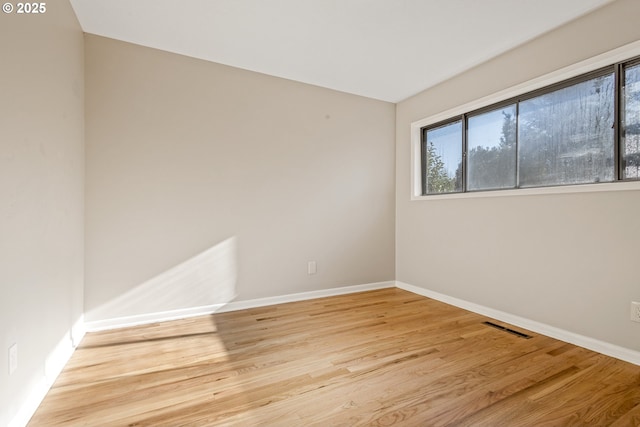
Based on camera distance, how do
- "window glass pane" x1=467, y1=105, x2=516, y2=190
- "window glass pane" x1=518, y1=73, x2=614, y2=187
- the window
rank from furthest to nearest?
"window glass pane" x1=467, y1=105, x2=516, y2=190
"window glass pane" x1=518, y1=73, x2=614, y2=187
the window

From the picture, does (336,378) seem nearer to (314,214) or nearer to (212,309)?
(212,309)

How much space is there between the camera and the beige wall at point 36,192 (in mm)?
1280

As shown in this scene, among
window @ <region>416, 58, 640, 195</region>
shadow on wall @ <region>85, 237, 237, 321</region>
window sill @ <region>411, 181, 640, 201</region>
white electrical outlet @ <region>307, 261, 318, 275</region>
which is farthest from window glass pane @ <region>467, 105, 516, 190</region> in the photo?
shadow on wall @ <region>85, 237, 237, 321</region>

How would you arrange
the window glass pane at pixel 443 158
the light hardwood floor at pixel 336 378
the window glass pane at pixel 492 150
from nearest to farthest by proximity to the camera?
the light hardwood floor at pixel 336 378 < the window glass pane at pixel 492 150 < the window glass pane at pixel 443 158

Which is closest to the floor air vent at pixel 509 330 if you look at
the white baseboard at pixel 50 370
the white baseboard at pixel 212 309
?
the white baseboard at pixel 212 309

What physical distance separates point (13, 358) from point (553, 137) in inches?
143

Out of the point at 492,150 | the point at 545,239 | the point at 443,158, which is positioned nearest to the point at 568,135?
the point at 492,150

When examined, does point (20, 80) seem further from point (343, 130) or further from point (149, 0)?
point (343, 130)

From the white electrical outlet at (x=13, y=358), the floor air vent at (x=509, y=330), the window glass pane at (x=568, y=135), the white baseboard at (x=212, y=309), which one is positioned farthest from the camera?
the white baseboard at (x=212, y=309)

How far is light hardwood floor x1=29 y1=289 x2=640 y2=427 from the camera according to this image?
1.44 metres

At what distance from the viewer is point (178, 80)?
2791 mm

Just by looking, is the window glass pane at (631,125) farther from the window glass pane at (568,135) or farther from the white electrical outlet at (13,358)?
the white electrical outlet at (13,358)

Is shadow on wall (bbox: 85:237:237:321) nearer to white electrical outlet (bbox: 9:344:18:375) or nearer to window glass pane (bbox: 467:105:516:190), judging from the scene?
white electrical outlet (bbox: 9:344:18:375)

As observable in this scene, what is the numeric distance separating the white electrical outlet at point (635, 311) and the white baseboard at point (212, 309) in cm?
231
